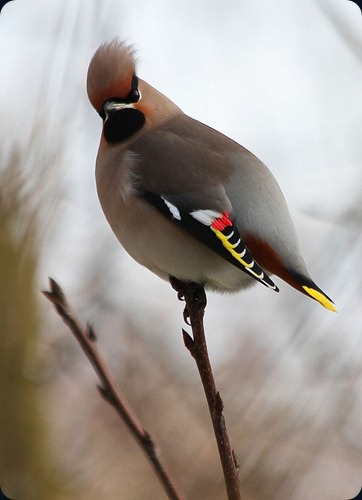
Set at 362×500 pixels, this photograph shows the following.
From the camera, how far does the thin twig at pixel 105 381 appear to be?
1.99ft

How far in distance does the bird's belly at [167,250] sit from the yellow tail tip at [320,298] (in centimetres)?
12

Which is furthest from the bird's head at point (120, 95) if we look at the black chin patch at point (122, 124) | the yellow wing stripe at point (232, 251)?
the yellow wing stripe at point (232, 251)

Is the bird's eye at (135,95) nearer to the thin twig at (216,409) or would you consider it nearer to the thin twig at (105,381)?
the thin twig at (216,409)

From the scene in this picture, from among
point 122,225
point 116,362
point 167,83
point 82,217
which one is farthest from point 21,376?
point 167,83

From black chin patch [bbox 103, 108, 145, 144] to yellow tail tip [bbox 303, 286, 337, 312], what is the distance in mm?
364


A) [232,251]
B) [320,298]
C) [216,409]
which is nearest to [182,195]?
[232,251]

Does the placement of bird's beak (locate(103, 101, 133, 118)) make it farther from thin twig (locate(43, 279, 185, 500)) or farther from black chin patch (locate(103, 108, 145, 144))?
thin twig (locate(43, 279, 185, 500))

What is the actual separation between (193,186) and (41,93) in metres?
0.48

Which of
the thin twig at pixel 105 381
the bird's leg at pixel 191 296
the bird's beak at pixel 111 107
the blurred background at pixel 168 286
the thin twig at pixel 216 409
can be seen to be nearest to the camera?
the thin twig at pixel 105 381

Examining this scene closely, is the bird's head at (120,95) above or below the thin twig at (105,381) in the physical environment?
above

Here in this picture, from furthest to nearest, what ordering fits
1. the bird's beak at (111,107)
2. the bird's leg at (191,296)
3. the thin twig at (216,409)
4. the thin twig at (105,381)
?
the bird's beak at (111,107) → the bird's leg at (191,296) → the thin twig at (216,409) → the thin twig at (105,381)

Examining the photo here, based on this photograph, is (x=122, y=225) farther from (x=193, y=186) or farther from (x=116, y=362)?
(x=116, y=362)

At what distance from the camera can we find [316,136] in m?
1.40

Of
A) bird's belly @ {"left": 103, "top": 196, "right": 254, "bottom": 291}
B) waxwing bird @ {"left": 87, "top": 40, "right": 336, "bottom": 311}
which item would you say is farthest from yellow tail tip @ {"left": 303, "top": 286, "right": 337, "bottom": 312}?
bird's belly @ {"left": 103, "top": 196, "right": 254, "bottom": 291}
